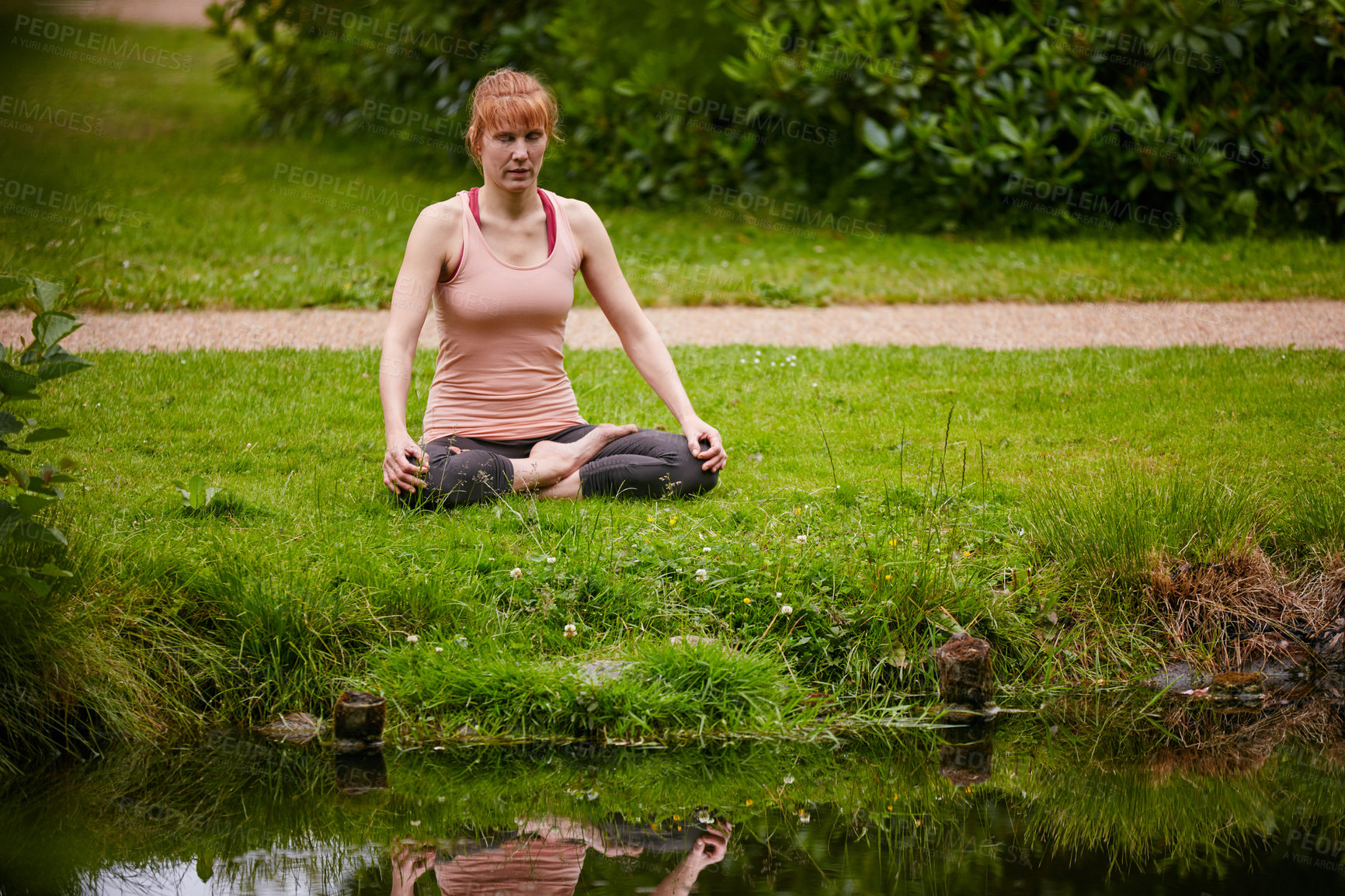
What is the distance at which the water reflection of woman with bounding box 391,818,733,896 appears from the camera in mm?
3299

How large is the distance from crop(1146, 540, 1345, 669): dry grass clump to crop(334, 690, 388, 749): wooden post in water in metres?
2.60

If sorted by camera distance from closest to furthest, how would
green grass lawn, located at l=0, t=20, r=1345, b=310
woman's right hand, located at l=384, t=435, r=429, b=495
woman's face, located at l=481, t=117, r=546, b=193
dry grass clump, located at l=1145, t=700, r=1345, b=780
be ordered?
dry grass clump, located at l=1145, t=700, r=1345, b=780 → woman's right hand, located at l=384, t=435, r=429, b=495 → woman's face, located at l=481, t=117, r=546, b=193 → green grass lawn, located at l=0, t=20, r=1345, b=310

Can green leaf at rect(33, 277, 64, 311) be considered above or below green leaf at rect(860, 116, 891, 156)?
above

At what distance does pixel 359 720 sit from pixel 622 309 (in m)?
2.08

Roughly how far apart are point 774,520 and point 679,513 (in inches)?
14.1

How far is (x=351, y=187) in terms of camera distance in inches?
503

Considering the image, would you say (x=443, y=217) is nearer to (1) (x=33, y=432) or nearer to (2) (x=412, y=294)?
(2) (x=412, y=294)

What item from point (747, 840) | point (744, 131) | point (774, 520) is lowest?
point (747, 840)

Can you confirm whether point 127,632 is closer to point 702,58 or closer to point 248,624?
point 248,624

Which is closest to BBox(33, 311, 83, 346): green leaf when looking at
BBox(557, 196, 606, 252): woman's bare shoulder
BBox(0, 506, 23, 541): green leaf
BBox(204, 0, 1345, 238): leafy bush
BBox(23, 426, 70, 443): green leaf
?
BBox(23, 426, 70, 443): green leaf

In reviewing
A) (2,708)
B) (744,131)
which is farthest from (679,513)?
(744,131)

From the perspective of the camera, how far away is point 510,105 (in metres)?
4.82

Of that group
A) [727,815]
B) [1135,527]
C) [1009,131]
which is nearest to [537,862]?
[727,815]

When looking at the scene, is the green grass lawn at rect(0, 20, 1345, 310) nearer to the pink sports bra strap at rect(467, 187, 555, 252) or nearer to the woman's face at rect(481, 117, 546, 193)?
the pink sports bra strap at rect(467, 187, 555, 252)
